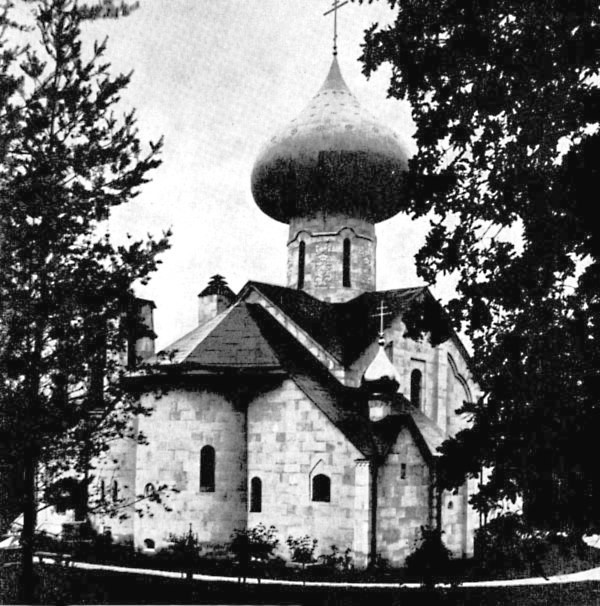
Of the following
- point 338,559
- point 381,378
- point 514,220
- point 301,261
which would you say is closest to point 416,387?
point 381,378

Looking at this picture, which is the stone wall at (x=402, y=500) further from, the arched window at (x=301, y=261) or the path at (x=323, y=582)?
the arched window at (x=301, y=261)

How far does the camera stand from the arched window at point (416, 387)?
22.8 m

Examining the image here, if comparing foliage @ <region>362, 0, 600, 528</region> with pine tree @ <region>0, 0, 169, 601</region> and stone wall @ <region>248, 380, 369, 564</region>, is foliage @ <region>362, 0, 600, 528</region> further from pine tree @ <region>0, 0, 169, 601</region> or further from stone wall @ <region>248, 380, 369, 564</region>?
stone wall @ <region>248, 380, 369, 564</region>

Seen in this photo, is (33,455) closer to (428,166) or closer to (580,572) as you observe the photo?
(428,166)

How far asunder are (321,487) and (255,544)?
2.02m

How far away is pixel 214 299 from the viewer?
2455 cm

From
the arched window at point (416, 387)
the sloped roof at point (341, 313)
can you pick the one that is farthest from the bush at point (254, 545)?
the arched window at point (416, 387)

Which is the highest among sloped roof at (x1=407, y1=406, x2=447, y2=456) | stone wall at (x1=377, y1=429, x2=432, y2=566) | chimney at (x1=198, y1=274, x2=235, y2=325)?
chimney at (x1=198, y1=274, x2=235, y2=325)

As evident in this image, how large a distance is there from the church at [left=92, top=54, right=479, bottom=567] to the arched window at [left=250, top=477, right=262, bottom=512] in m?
0.02

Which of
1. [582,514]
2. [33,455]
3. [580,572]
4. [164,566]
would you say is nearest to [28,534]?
[33,455]

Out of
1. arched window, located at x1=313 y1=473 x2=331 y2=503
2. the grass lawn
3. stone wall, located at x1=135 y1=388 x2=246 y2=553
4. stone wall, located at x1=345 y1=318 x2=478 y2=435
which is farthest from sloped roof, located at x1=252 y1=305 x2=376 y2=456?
the grass lawn

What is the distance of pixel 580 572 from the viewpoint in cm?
1928

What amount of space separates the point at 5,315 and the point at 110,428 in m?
1.84

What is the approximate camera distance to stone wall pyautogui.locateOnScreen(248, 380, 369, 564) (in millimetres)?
18594
